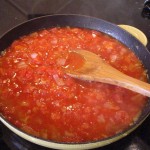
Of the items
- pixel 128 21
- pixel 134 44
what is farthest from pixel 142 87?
pixel 128 21

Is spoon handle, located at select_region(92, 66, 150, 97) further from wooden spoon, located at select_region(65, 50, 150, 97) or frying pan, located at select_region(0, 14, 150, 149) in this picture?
frying pan, located at select_region(0, 14, 150, 149)

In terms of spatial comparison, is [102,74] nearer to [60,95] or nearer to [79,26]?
[60,95]

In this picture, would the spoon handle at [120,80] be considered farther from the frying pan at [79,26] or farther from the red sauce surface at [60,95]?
the frying pan at [79,26]

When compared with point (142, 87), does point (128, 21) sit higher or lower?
lower

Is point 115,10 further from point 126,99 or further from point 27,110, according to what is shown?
point 27,110

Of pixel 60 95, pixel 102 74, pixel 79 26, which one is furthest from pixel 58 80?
pixel 79 26


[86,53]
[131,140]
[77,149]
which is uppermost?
[86,53]
